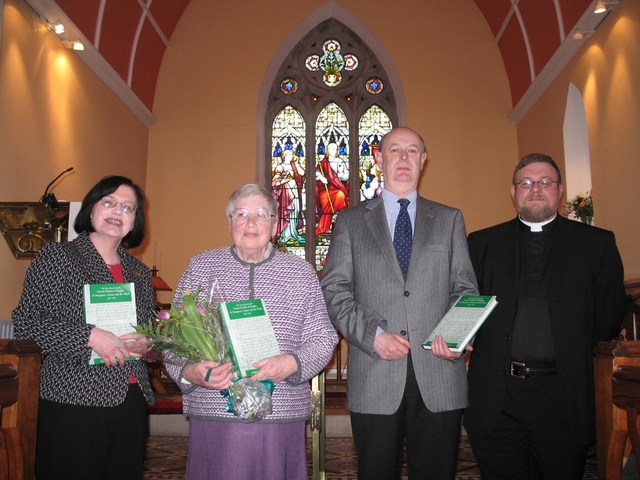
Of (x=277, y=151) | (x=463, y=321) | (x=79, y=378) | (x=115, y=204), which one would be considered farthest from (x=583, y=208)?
(x=79, y=378)

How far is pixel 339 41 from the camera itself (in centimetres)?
934

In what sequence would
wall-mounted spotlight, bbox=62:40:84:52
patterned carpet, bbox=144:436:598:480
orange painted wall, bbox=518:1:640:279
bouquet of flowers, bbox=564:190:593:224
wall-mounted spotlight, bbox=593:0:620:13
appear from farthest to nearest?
wall-mounted spotlight, bbox=62:40:84:52, bouquet of flowers, bbox=564:190:593:224, wall-mounted spotlight, bbox=593:0:620:13, orange painted wall, bbox=518:1:640:279, patterned carpet, bbox=144:436:598:480

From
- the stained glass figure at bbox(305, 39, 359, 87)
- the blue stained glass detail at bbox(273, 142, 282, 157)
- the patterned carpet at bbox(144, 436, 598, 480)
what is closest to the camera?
the patterned carpet at bbox(144, 436, 598, 480)

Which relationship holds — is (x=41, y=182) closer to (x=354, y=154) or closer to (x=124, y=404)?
(x=124, y=404)

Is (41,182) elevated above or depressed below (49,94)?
below

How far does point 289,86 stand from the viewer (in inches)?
366

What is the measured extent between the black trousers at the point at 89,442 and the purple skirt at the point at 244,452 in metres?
0.31

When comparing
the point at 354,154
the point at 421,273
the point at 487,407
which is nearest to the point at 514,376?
the point at 487,407

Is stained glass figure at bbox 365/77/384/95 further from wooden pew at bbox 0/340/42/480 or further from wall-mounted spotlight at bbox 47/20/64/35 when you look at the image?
wooden pew at bbox 0/340/42/480

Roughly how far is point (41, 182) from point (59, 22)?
62.3 inches

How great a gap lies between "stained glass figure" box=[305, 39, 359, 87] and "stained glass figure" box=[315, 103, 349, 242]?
436 millimetres

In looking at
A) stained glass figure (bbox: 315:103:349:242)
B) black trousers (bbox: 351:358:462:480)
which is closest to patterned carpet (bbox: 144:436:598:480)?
black trousers (bbox: 351:358:462:480)

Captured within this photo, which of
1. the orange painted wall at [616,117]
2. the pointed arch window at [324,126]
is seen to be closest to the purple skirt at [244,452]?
the orange painted wall at [616,117]

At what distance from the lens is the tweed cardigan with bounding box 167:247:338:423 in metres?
2.04
